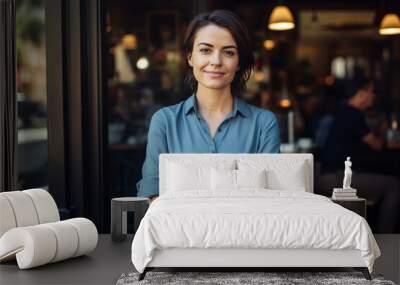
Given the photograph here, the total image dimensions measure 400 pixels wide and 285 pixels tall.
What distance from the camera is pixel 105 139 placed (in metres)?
8.81

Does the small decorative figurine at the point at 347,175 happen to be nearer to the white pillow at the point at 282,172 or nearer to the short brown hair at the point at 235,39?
the white pillow at the point at 282,172

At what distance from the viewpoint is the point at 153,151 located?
343 inches

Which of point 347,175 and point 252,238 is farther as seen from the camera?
point 347,175

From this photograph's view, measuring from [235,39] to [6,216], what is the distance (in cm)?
309

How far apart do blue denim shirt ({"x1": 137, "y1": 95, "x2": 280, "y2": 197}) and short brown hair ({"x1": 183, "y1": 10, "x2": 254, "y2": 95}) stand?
165 mm

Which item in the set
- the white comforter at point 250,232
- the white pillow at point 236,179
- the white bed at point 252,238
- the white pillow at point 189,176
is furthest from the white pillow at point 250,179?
the white comforter at point 250,232

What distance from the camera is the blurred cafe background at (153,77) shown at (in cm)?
869

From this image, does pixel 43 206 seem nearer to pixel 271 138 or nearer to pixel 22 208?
pixel 22 208

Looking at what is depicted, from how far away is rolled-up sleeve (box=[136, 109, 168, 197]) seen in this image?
8.67 metres

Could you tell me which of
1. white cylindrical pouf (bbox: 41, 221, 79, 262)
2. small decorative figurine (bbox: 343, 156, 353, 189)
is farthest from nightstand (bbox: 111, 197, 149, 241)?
small decorative figurine (bbox: 343, 156, 353, 189)

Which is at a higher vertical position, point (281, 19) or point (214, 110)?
point (281, 19)

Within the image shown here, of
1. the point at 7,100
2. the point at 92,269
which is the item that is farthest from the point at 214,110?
the point at 92,269

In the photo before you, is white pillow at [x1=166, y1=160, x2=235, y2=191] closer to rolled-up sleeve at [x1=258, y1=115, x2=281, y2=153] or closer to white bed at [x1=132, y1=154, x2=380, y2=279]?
rolled-up sleeve at [x1=258, y1=115, x2=281, y2=153]

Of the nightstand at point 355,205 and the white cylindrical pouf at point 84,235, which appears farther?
the nightstand at point 355,205
